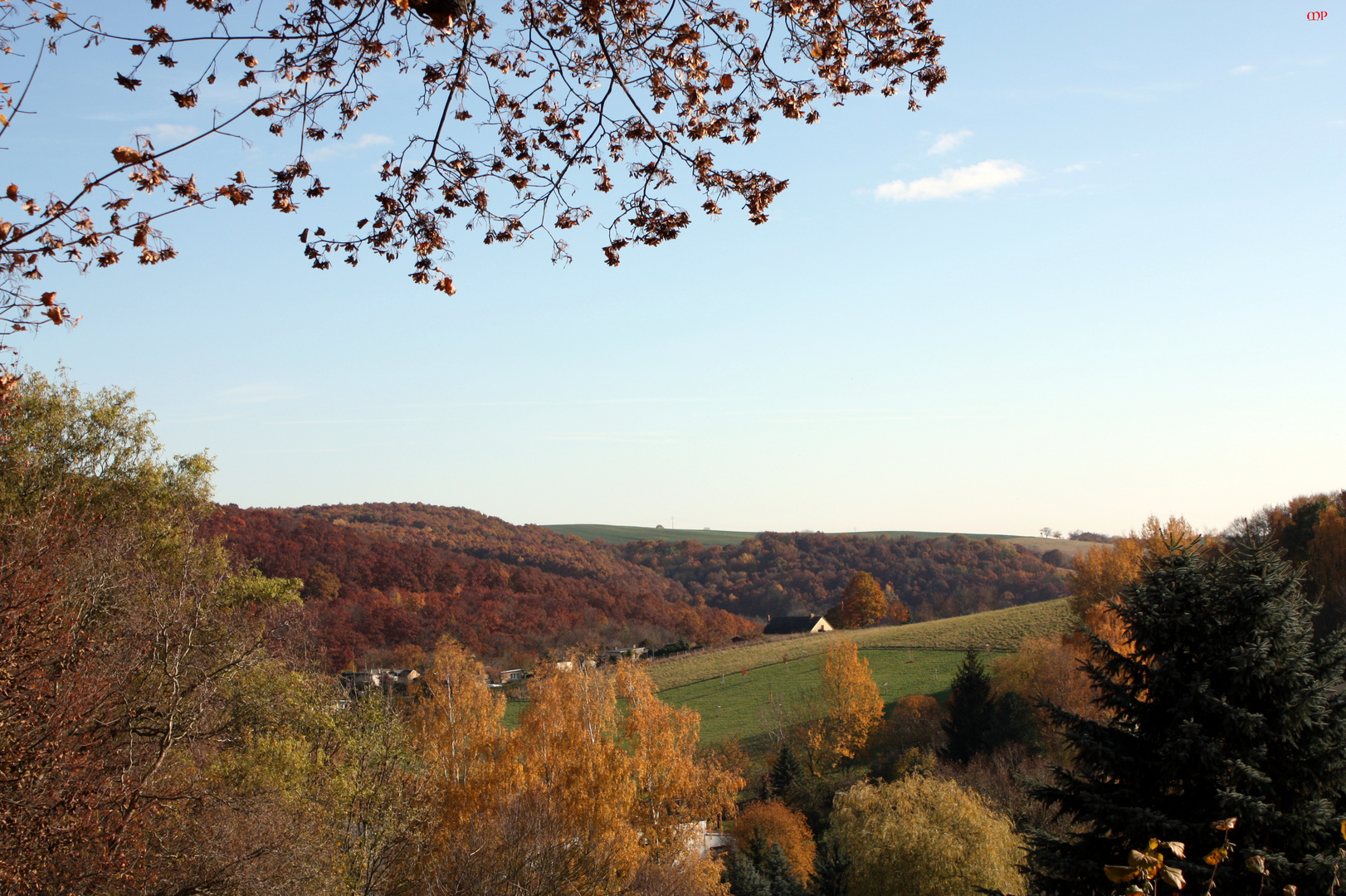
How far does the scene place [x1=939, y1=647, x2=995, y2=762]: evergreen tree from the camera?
39.2 meters

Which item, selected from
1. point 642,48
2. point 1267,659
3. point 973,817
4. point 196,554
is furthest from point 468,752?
point 642,48

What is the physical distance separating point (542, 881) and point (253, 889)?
5419 mm

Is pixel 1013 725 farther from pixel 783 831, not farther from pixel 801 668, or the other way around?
pixel 801 668

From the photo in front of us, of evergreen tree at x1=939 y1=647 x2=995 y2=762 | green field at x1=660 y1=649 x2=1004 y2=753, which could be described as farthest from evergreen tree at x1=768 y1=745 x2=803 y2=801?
evergreen tree at x1=939 y1=647 x2=995 y2=762

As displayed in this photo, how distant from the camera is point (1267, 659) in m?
10.2

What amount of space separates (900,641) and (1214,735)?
184ft

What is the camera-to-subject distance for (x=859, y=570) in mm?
102562

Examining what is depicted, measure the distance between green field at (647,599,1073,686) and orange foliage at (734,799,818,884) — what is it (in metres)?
22.9

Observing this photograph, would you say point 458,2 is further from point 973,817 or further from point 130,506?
point 973,817

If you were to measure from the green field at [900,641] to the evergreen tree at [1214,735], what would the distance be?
4744 cm

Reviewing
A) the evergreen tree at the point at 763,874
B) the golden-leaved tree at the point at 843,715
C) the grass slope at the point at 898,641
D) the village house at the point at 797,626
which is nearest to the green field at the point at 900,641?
the grass slope at the point at 898,641

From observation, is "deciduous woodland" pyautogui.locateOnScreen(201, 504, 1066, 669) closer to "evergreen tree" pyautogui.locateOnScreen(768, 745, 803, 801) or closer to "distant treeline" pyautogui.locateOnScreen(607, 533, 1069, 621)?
"distant treeline" pyautogui.locateOnScreen(607, 533, 1069, 621)

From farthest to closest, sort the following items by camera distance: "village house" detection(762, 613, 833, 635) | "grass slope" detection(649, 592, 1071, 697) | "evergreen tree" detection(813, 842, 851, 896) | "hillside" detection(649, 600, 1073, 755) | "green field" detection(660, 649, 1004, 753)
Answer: "village house" detection(762, 613, 833, 635), "grass slope" detection(649, 592, 1071, 697), "hillside" detection(649, 600, 1073, 755), "green field" detection(660, 649, 1004, 753), "evergreen tree" detection(813, 842, 851, 896)

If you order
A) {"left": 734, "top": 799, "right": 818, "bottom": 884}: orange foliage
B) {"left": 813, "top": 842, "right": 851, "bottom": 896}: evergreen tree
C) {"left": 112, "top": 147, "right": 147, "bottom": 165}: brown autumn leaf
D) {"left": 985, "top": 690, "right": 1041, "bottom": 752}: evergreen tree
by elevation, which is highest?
{"left": 112, "top": 147, "right": 147, "bottom": 165}: brown autumn leaf
